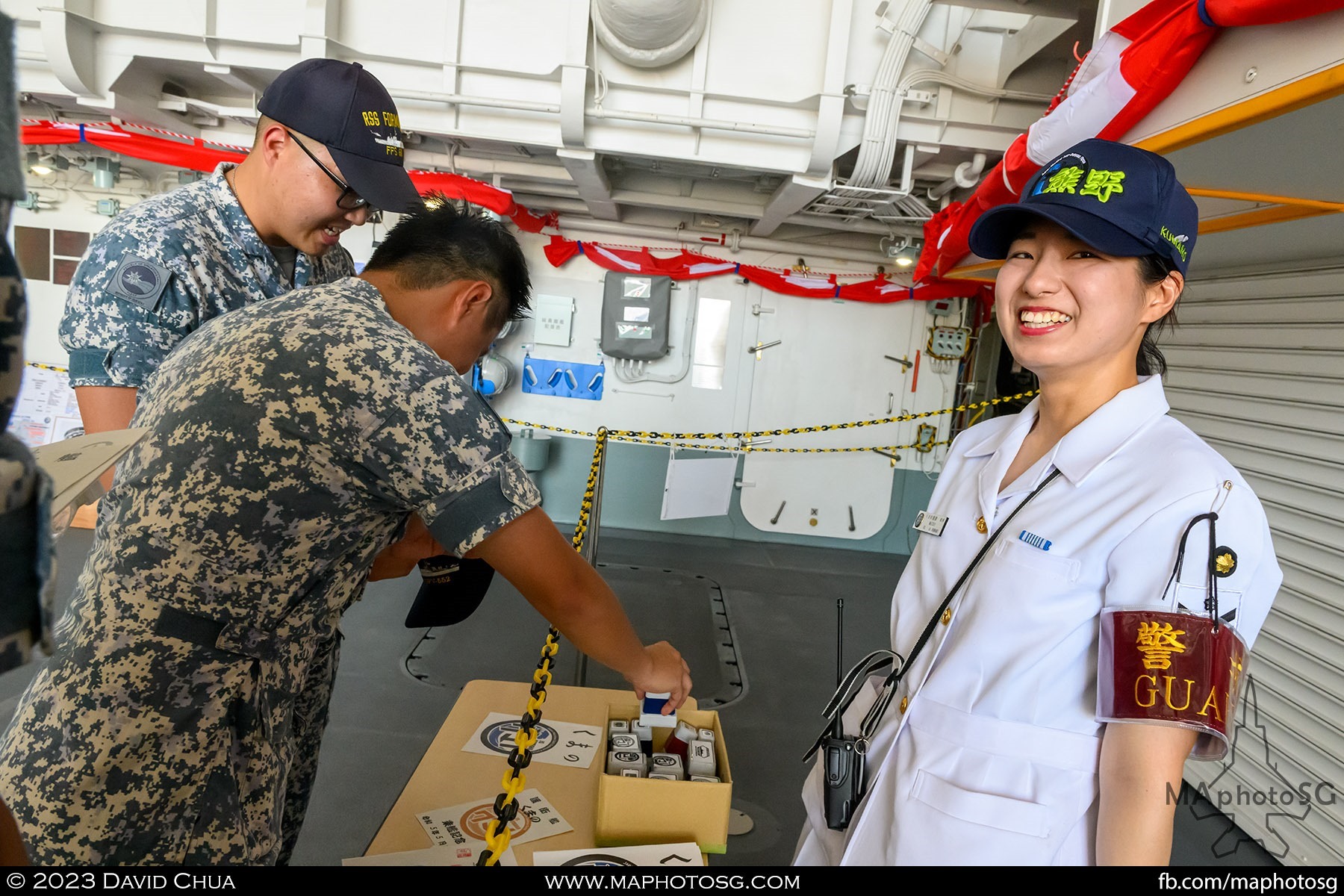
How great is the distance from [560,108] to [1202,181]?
3.53m

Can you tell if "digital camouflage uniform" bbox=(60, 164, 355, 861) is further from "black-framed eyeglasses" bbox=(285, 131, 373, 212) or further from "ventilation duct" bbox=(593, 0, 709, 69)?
"ventilation duct" bbox=(593, 0, 709, 69)

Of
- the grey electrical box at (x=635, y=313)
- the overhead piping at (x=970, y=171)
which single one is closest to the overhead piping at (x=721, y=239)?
the grey electrical box at (x=635, y=313)

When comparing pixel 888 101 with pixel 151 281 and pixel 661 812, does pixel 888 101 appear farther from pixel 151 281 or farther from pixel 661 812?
pixel 661 812

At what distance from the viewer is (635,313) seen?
7723 millimetres

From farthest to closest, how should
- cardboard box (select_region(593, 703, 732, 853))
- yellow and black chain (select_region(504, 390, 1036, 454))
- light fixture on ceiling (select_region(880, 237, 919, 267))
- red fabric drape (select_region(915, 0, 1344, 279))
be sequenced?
yellow and black chain (select_region(504, 390, 1036, 454)), light fixture on ceiling (select_region(880, 237, 919, 267)), red fabric drape (select_region(915, 0, 1344, 279)), cardboard box (select_region(593, 703, 732, 853))

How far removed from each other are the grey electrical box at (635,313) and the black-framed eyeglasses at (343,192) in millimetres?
5722

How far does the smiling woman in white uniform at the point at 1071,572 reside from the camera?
104cm

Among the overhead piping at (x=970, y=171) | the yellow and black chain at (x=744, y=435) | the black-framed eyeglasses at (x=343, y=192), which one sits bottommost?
the yellow and black chain at (x=744, y=435)

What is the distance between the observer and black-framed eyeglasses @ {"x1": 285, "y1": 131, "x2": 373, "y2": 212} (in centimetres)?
196

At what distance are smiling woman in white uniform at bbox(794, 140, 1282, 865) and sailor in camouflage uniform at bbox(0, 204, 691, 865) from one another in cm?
70

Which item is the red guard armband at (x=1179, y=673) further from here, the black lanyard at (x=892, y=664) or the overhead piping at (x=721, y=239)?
the overhead piping at (x=721, y=239)

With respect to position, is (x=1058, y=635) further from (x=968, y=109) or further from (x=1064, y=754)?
(x=968, y=109)

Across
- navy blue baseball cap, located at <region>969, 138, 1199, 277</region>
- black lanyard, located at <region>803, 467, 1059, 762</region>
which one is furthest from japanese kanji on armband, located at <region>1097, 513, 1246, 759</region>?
navy blue baseball cap, located at <region>969, 138, 1199, 277</region>
